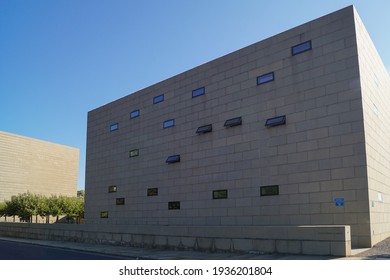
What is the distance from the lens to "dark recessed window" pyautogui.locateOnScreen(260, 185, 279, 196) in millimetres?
21016

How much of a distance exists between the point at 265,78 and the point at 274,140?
3876 mm

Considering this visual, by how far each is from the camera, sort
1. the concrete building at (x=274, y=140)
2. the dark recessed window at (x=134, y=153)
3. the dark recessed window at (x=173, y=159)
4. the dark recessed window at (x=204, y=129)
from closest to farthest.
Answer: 1. the concrete building at (x=274, y=140)
2. the dark recessed window at (x=204, y=129)
3. the dark recessed window at (x=173, y=159)
4. the dark recessed window at (x=134, y=153)

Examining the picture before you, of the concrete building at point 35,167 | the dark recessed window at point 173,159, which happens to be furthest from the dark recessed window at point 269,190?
the concrete building at point 35,167

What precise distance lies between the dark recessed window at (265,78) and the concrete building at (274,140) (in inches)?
2.8

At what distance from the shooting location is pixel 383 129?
873 inches

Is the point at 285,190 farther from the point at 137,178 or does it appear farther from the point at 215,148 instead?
the point at 137,178

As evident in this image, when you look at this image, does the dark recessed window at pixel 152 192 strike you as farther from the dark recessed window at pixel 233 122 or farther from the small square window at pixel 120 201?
the dark recessed window at pixel 233 122

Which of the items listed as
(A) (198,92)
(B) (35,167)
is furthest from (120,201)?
(B) (35,167)

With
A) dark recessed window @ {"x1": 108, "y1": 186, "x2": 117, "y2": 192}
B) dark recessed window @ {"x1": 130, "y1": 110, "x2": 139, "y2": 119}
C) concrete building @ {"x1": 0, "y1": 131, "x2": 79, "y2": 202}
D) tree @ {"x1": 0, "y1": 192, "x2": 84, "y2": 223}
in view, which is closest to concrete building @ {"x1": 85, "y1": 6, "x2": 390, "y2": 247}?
dark recessed window @ {"x1": 130, "y1": 110, "x2": 139, "y2": 119}

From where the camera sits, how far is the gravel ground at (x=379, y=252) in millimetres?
13908

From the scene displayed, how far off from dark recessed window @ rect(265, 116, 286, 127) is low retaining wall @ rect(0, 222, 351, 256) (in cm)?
736

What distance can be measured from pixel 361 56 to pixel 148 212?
58.6 feet

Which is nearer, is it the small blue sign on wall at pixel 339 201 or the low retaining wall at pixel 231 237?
the low retaining wall at pixel 231 237

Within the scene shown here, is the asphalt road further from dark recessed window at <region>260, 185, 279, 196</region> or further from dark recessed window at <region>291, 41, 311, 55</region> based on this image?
dark recessed window at <region>291, 41, 311, 55</region>
